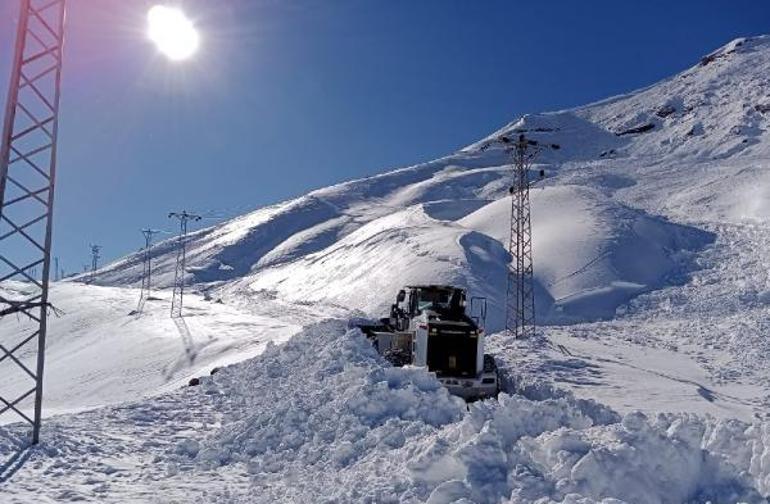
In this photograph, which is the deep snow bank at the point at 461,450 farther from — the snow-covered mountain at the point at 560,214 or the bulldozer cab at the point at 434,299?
the snow-covered mountain at the point at 560,214

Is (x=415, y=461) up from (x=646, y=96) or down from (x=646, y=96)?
down

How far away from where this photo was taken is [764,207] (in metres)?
63.2

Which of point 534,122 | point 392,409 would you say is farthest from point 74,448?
point 534,122

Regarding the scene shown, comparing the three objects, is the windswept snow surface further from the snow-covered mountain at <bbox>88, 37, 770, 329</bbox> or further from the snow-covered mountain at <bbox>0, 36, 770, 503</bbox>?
the snow-covered mountain at <bbox>88, 37, 770, 329</bbox>

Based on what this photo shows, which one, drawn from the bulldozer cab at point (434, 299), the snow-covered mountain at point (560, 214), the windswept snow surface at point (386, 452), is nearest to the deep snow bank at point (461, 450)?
the windswept snow surface at point (386, 452)

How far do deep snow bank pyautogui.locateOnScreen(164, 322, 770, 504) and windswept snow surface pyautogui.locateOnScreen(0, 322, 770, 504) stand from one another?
0.07ft

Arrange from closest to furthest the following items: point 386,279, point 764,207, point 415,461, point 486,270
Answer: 1. point 415,461
2. point 486,270
3. point 386,279
4. point 764,207

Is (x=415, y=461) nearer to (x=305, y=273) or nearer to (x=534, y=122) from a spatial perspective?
(x=305, y=273)

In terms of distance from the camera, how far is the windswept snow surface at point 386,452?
7449 mm

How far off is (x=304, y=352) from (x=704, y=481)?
14.7 m

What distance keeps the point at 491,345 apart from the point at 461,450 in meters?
25.9

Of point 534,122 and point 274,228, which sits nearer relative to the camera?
point 274,228

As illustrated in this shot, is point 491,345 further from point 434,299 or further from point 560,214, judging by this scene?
point 560,214

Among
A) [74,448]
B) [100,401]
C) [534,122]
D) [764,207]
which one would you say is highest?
[534,122]
